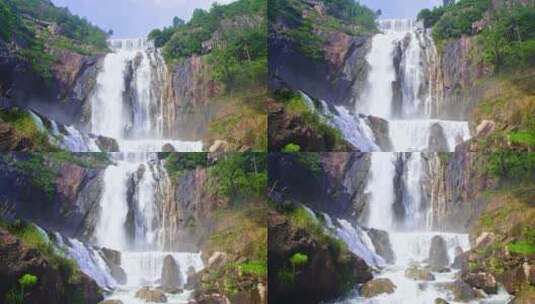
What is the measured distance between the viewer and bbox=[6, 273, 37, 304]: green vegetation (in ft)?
16.3

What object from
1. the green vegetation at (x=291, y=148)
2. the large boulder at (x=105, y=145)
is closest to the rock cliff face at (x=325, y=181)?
the green vegetation at (x=291, y=148)

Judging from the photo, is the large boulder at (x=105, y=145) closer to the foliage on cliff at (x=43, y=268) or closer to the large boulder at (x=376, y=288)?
the foliage on cliff at (x=43, y=268)

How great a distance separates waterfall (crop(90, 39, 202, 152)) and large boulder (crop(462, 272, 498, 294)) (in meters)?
2.25

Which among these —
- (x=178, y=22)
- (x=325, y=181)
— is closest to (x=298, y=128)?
(x=325, y=181)

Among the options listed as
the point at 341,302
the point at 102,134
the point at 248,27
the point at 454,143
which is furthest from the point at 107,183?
the point at 454,143

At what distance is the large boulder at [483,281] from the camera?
4.96 metres

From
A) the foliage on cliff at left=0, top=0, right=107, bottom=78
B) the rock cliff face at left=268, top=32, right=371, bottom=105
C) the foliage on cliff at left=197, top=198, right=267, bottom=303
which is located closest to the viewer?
the foliage on cliff at left=197, top=198, right=267, bottom=303

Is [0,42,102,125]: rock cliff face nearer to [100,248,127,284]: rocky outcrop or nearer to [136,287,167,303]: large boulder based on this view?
[100,248,127,284]: rocky outcrop

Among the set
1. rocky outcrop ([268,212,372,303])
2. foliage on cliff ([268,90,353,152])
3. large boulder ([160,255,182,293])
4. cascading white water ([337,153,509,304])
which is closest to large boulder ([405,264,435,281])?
cascading white water ([337,153,509,304])

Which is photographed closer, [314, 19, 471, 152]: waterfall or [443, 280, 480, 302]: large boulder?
[443, 280, 480, 302]: large boulder

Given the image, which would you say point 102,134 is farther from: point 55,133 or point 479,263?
point 479,263

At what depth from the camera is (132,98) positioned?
532cm

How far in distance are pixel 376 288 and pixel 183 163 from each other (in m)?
1.57

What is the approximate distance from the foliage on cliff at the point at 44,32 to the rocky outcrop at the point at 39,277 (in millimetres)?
1231
